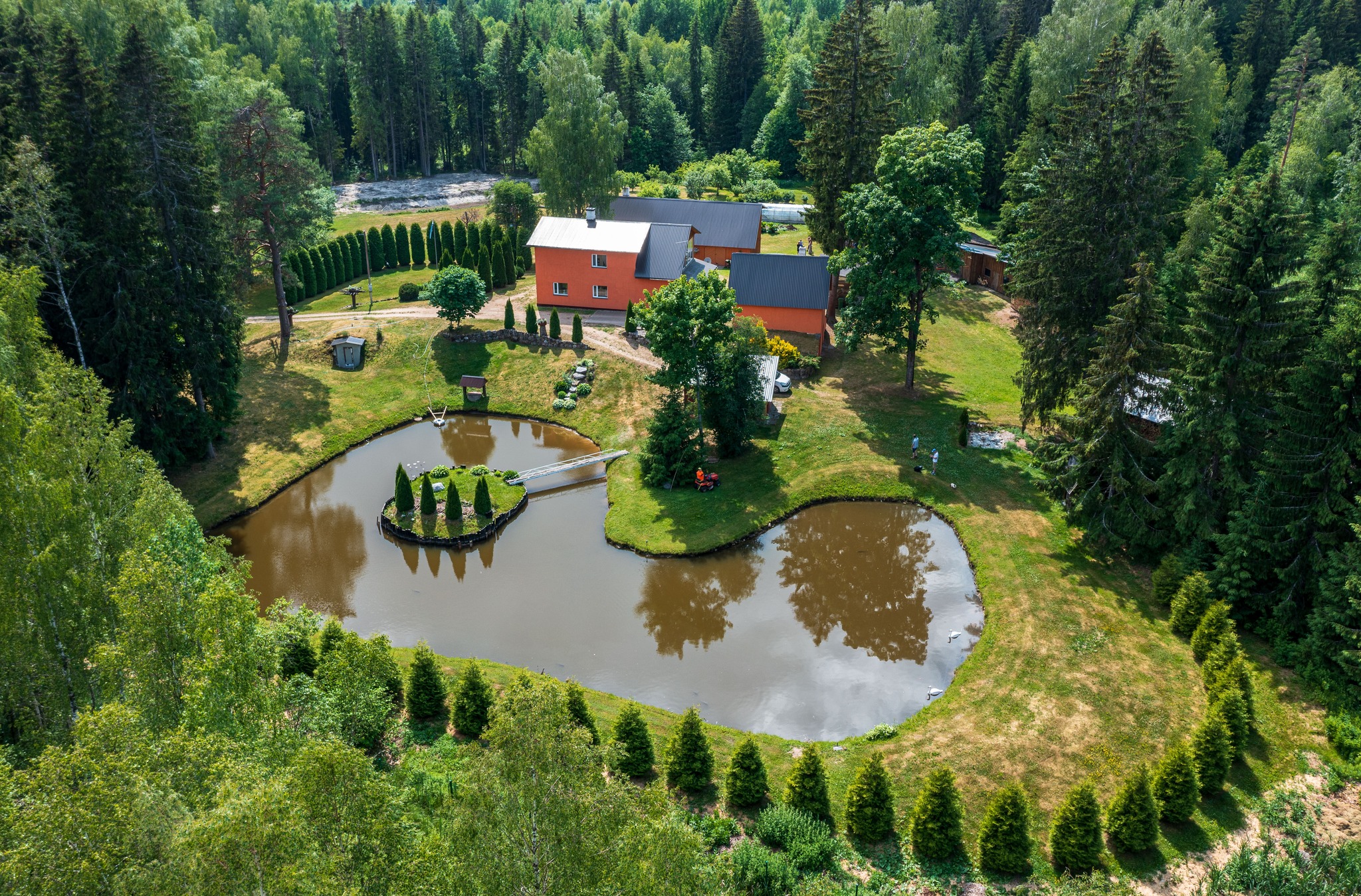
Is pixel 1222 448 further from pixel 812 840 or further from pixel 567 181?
pixel 567 181

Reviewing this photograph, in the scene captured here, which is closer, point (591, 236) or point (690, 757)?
point (690, 757)

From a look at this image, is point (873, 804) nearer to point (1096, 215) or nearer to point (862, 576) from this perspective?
point (862, 576)

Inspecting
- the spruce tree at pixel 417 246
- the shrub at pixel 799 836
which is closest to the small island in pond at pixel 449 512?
the shrub at pixel 799 836

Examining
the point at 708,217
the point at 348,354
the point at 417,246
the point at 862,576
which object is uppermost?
the point at 708,217

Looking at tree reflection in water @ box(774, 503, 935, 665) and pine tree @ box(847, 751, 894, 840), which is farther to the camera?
tree reflection in water @ box(774, 503, 935, 665)

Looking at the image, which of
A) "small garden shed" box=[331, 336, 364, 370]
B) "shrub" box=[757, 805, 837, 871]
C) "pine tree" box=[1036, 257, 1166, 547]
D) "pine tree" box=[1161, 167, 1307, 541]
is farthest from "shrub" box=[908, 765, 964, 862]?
"small garden shed" box=[331, 336, 364, 370]

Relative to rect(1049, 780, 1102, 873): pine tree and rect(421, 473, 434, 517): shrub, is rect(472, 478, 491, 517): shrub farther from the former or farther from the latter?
rect(1049, 780, 1102, 873): pine tree

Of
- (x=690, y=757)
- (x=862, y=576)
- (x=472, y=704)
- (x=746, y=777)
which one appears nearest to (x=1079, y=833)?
(x=746, y=777)
